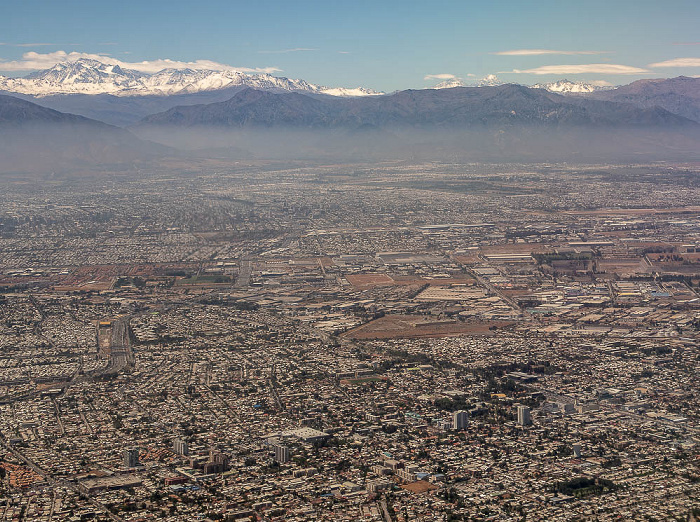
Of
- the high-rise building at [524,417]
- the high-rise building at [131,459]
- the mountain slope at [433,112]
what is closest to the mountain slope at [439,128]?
the mountain slope at [433,112]

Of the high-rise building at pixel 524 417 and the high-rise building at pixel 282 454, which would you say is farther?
the high-rise building at pixel 524 417

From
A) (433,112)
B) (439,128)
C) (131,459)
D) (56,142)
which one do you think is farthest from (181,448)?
(433,112)

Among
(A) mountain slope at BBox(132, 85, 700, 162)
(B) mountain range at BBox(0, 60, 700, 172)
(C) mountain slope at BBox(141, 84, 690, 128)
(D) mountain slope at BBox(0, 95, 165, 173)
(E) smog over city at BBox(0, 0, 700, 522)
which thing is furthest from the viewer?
(C) mountain slope at BBox(141, 84, 690, 128)

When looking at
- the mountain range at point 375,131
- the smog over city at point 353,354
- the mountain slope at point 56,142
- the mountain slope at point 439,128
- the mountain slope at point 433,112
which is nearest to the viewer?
the smog over city at point 353,354

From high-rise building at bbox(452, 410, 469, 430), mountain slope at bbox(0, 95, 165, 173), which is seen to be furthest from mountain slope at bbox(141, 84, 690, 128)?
high-rise building at bbox(452, 410, 469, 430)

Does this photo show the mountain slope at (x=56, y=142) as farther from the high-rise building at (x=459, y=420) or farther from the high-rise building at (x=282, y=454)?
the high-rise building at (x=282, y=454)

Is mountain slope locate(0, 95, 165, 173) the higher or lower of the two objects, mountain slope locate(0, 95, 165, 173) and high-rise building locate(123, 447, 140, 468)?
the higher

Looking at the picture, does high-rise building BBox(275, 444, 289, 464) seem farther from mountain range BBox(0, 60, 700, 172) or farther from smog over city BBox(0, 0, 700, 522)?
mountain range BBox(0, 60, 700, 172)

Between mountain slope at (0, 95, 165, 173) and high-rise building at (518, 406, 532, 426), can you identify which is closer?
high-rise building at (518, 406, 532, 426)
